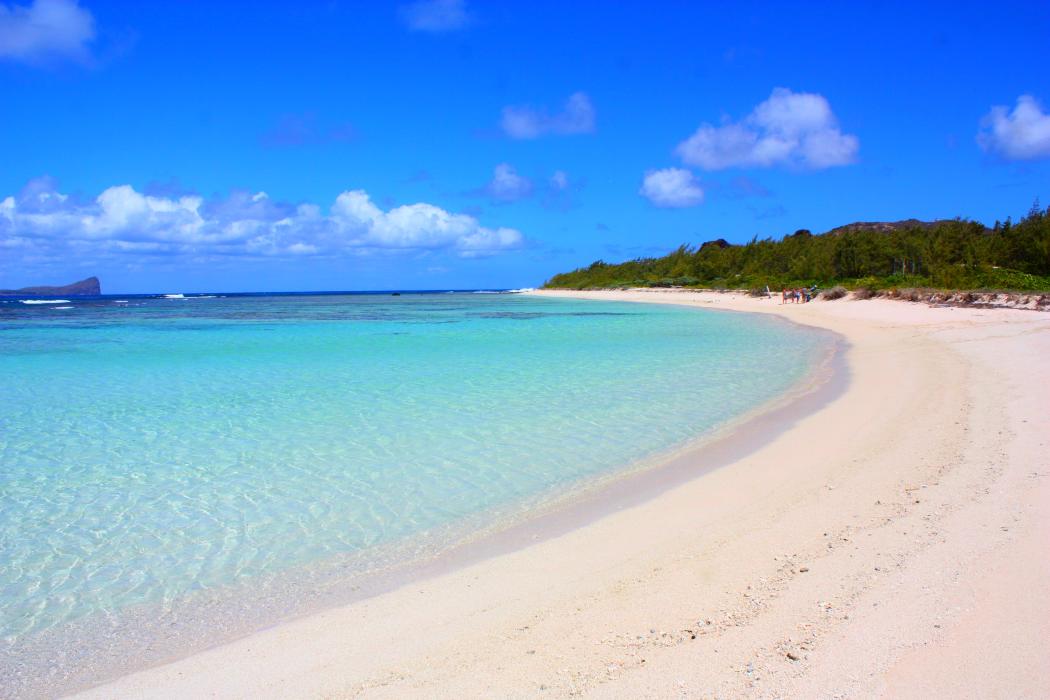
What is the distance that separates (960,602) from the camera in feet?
10.2

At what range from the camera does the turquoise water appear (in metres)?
4.57

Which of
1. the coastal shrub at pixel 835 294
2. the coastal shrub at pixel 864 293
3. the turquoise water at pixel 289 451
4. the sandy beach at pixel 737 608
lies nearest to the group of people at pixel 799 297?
the coastal shrub at pixel 835 294

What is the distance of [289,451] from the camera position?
291 inches

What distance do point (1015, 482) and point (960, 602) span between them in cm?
232

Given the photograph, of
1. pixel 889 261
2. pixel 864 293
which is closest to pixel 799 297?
pixel 864 293

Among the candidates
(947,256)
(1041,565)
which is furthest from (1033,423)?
(947,256)

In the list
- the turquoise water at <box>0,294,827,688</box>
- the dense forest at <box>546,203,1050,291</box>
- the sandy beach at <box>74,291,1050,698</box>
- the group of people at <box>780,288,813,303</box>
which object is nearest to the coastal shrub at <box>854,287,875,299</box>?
the dense forest at <box>546,203,1050,291</box>

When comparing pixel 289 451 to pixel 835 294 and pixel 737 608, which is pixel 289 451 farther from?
pixel 835 294

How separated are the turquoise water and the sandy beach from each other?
969 millimetres

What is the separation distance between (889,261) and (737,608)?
159 ft

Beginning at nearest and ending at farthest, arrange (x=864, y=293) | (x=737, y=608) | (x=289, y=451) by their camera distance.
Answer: (x=737, y=608) < (x=289, y=451) < (x=864, y=293)

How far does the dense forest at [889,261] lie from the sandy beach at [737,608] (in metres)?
26.6

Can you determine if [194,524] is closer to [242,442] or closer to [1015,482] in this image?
[242,442]

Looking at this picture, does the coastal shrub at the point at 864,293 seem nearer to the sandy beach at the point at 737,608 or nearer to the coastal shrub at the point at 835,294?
the coastal shrub at the point at 835,294
